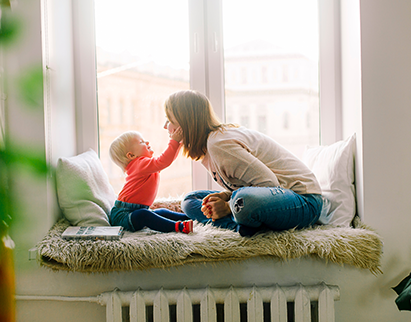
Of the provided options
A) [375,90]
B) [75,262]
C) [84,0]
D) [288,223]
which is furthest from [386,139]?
[84,0]

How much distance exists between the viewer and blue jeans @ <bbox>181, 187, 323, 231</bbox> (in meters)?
1.04

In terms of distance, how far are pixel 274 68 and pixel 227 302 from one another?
1.20 m

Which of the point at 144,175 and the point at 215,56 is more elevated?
the point at 215,56

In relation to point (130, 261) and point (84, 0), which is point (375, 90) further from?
point (84, 0)

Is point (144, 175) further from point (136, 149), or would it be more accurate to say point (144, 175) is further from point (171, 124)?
point (171, 124)

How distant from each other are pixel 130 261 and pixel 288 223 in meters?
0.59

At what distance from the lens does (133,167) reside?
1.40 metres

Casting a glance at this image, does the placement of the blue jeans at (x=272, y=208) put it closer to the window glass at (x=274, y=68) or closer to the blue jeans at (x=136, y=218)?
the blue jeans at (x=136, y=218)

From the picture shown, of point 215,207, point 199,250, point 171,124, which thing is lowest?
point 199,250

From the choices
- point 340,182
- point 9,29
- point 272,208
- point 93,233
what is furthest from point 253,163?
point 9,29

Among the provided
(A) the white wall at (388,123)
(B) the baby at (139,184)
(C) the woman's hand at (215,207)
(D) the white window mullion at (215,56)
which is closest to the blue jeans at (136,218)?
(B) the baby at (139,184)

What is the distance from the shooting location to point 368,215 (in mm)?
1201

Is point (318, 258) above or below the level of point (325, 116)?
below

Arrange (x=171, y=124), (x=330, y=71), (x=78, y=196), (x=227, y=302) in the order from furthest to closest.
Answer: (x=330, y=71)
(x=171, y=124)
(x=78, y=196)
(x=227, y=302)
